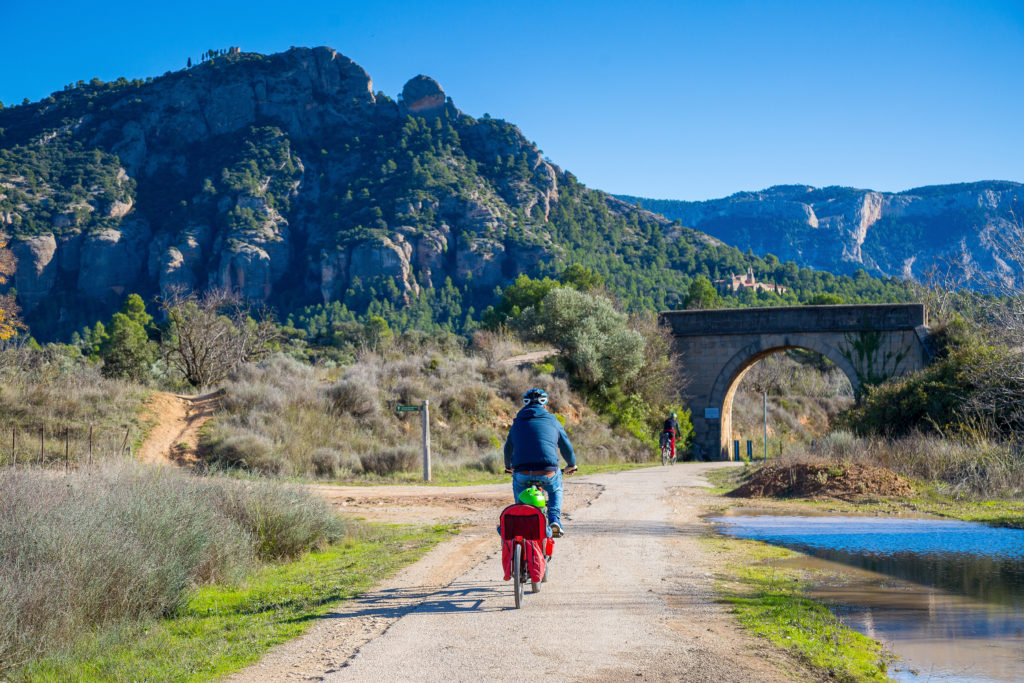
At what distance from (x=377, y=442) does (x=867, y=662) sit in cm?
1860

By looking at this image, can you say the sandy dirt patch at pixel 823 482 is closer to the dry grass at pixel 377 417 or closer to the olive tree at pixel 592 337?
the dry grass at pixel 377 417

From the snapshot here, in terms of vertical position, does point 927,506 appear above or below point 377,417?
below

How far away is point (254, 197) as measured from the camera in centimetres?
12219

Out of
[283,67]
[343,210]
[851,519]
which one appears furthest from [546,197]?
[851,519]

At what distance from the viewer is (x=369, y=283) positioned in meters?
113

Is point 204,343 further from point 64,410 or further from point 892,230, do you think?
point 892,230

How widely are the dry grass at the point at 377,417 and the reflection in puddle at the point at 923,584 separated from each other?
37.8ft

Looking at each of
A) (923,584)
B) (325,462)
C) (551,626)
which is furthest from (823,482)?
(325,462)

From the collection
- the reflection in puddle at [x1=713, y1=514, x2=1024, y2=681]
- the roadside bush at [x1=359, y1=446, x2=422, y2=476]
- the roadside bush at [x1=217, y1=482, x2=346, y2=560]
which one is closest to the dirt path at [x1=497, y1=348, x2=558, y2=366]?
the roadside bush at [x1=359, y1=446, x2=422, y2=476]

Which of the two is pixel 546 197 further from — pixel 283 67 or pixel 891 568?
pixel 891 568

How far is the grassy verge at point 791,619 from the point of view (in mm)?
5574

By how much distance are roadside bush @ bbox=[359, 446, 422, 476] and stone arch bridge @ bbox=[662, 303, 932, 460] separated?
1919 cm

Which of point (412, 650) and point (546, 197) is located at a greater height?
point (546, 197)

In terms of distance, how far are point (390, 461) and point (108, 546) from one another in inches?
580
